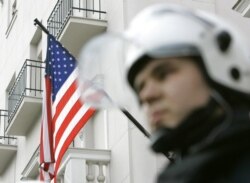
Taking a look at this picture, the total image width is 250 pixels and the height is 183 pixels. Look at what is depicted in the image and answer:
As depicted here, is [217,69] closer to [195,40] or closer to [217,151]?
[195,40]

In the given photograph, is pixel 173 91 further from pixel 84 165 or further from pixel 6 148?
pixel 6 148

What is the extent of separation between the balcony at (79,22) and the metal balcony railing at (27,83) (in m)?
2.95

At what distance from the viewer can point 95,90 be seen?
9.75ft

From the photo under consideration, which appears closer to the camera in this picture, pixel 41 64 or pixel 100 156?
pixel 100 156

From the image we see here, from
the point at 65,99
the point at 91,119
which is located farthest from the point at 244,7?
the point at 91,119

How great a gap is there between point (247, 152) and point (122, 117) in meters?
12.1

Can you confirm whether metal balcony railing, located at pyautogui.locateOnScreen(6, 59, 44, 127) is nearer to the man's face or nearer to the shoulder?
the man's face

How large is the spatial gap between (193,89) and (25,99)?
17.1m

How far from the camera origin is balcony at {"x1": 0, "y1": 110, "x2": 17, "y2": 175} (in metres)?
21.6

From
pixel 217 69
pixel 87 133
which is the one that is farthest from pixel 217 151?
pixel 87 133

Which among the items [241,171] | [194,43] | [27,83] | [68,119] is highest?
[27,83]

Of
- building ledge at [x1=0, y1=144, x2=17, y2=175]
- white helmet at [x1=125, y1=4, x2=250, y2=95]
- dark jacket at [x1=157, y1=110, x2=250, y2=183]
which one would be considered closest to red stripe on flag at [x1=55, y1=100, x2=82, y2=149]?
building ledge at [x1=0, y1=144, x2=17, y2=175]

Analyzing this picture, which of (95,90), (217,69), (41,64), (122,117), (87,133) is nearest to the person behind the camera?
(217,69)

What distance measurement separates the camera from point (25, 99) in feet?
63.8
